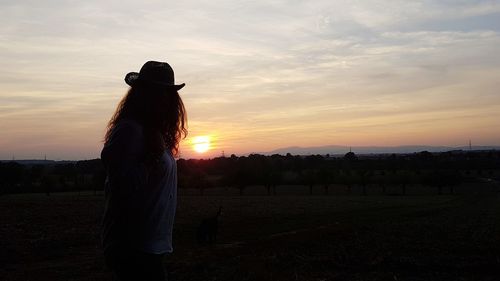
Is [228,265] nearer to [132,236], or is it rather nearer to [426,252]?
[426,252]

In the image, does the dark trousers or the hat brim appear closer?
the dark trousers

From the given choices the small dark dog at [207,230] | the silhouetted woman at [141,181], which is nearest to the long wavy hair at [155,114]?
the silhouetted woman at [141,181]

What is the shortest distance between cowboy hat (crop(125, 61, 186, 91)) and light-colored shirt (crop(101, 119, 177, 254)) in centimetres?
31

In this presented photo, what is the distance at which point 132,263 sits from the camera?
Result: 9.98 ft

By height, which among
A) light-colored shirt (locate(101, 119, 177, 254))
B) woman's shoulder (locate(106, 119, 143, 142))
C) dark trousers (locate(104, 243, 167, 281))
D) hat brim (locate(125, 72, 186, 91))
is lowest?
dark trousers (locate(104, 243, 167, 281))

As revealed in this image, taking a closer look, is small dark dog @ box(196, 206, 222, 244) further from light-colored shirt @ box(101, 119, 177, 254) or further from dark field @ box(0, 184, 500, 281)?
light-colored shirt @ box(101, 119, 177, 254)

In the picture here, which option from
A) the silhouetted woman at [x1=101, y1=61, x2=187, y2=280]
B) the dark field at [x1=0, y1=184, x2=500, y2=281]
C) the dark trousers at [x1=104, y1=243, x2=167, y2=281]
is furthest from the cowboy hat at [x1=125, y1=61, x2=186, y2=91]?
the dark field at [x1=0, y1=184, x2=500, y2=281]

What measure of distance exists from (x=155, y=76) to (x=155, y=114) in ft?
0.82

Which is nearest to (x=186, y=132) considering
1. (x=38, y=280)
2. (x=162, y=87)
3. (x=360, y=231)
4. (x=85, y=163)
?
(x=162, y=87)

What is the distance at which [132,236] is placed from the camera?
3.02 m

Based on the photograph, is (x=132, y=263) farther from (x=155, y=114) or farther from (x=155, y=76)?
(x=155, y=76)

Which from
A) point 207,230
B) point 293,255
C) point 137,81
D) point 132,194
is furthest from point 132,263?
point 207,230

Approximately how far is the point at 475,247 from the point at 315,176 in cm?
8004

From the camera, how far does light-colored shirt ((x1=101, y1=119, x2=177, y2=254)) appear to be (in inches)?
117
